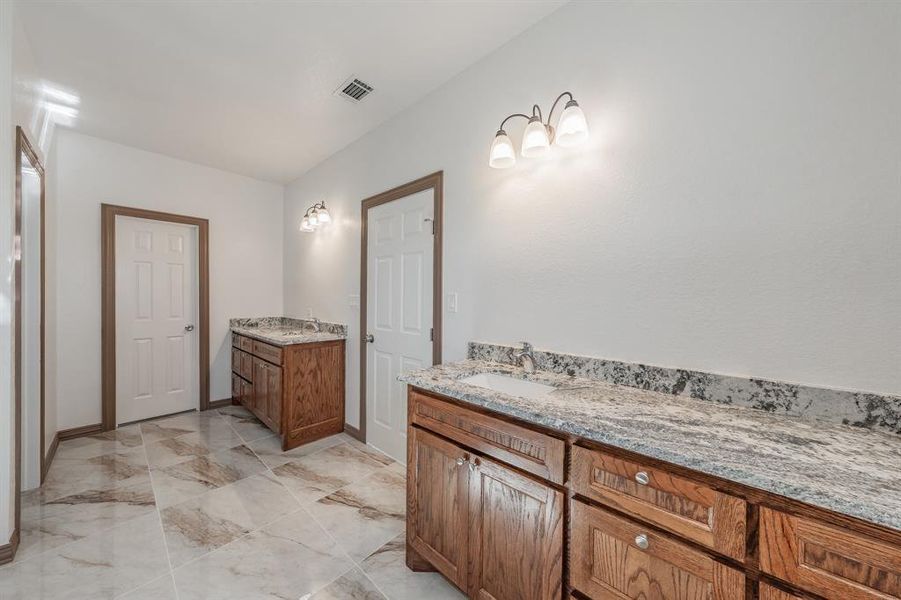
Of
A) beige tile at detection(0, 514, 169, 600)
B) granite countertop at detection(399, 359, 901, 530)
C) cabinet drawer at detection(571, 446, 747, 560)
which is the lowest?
beige tile at detection(0, 514, 169, 600)

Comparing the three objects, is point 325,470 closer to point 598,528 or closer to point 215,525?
point 215,525

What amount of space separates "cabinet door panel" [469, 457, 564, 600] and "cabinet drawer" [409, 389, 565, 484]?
0.16ft

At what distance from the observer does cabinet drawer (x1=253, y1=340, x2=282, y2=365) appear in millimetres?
3029

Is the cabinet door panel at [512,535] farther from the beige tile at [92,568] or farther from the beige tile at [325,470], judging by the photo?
A: the beige tile at [92,568]

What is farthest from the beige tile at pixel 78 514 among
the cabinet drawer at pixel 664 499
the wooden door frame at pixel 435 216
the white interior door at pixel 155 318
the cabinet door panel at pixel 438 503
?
the cabinet drawer at pixel 664 499

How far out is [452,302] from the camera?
2.33m

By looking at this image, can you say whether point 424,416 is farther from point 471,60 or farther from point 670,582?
point 471,60

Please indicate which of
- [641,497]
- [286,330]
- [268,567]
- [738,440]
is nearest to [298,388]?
[286,330]

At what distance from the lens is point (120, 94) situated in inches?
A: 99.3

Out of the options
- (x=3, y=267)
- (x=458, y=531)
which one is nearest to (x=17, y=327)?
(x=3, y=267)

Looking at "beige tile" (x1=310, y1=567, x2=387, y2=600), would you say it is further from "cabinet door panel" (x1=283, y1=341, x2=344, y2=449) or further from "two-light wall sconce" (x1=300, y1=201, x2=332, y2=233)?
"two-light wall sconce" (x1=300, y1=201, x2=332, y2=233)

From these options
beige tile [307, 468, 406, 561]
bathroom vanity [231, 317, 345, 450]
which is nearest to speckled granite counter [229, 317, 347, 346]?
bathroom vanity [231, 317, 345, 450]

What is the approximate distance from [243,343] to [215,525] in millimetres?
2022

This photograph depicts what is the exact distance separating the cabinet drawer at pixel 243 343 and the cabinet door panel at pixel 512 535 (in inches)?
117
